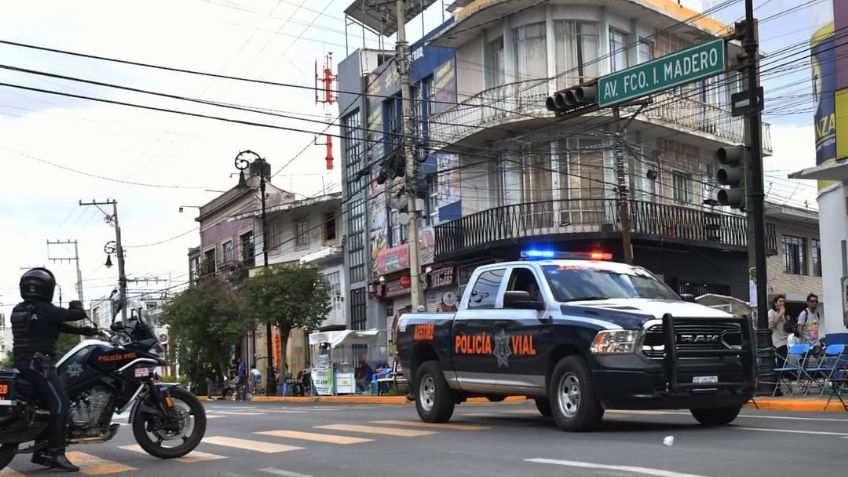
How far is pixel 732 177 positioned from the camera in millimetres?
15844

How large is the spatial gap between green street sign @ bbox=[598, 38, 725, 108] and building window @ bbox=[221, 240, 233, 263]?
40685 mm

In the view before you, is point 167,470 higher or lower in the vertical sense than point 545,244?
lower

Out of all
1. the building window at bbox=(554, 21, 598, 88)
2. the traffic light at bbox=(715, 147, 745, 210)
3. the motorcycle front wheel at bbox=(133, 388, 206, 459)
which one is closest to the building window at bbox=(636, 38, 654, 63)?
the building window at bbox=(554, 21, 598, 88)

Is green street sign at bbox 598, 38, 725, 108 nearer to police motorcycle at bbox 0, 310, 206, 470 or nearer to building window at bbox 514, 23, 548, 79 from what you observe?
police motorcycle at bbox 0, 310, 206, 470

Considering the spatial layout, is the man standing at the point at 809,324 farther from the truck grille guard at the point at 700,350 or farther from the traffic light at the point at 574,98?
the truck grille guard at the point at 700,350

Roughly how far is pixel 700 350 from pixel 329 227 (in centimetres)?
3623

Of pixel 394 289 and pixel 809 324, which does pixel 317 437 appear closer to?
pixel 809 324

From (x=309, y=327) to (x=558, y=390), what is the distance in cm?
2920

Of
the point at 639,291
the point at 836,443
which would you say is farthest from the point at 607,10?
the point at 836,443

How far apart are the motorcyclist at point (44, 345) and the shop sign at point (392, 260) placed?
25999 millimetres

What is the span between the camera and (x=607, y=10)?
30578mm

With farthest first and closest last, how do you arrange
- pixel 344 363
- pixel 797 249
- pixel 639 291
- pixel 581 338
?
1. pixel 797 249
2. pixel 344 363
3. pixel 639 291
4. pixel 581 338

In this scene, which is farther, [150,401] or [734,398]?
[734,398]

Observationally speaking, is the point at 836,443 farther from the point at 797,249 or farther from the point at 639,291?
the point at 797,249
